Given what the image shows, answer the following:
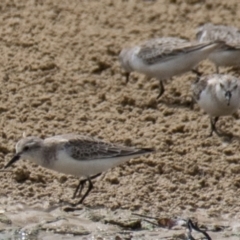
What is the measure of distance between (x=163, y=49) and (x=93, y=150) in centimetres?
287

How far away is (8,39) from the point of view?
1340 centimetres

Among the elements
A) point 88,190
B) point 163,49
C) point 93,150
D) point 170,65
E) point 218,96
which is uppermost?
point 163,49

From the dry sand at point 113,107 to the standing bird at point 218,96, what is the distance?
25 centimetres

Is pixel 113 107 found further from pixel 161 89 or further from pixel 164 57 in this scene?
pixel 164 57

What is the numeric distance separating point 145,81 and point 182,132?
64.4 inches

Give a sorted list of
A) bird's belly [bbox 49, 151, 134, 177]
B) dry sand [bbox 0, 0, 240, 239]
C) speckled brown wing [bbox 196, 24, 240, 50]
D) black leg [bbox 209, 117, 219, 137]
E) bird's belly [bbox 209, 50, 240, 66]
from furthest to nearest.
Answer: speckled brown wing [bbox 196, 24, 240, 50]
bird's belly [bbox 209, 50, 240, 66]
black leg [bbox 209, 117, 219, 137]
dry sand [bbox 0, 0, 240, 239]
bird's belly [bbox 49, 151, 134, 177]

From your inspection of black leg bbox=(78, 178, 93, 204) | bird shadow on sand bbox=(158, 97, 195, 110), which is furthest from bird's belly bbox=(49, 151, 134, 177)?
bird shadow on sand bbox=(158, 97, 195, 110)

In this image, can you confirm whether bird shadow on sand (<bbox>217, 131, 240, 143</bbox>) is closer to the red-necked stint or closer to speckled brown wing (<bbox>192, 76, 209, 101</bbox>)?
speckled brown wing (<bbox>192, 76, 209, 101</bbox>)

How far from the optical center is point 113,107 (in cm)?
1204

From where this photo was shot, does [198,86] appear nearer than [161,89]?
Yes

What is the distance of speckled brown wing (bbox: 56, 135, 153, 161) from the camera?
9922mm

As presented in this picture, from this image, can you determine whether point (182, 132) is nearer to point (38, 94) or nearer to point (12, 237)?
point (38, 94)

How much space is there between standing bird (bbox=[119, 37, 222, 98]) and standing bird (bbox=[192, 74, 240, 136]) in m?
0.60

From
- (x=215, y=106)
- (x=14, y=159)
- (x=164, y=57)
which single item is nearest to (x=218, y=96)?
(x=215, y=106)
